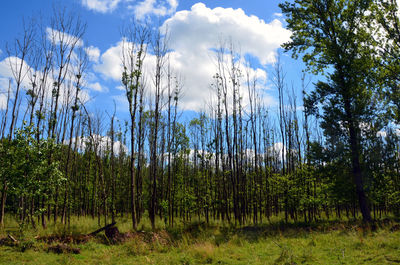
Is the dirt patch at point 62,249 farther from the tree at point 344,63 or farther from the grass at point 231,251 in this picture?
the tree at point 344,63

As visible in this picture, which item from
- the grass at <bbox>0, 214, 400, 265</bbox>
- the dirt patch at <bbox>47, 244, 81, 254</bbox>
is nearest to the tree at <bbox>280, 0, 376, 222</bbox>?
the grass at <bbox>0, 214, 400, 265</bbox>

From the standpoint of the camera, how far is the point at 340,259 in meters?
7.64

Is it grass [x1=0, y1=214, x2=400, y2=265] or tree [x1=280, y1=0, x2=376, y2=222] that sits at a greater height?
tree [x1=280, y1=0, x2=376, y2=222]

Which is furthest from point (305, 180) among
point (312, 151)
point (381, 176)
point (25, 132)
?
point (25, 132)

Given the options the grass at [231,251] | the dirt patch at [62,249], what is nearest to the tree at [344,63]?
the grass at [231,251]

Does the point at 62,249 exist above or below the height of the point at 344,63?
below

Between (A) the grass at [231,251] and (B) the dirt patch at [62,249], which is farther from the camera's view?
(B) the dirt patch at [62,249]

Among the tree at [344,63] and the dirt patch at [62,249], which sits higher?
the tree at [344,63]

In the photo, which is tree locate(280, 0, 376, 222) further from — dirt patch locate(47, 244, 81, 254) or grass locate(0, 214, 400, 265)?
dirt patch locate(47, 244, 81, 254)

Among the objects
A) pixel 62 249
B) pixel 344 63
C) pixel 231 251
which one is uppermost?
pixel 344 63

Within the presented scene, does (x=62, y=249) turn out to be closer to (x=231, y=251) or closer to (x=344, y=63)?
(x=231, y=251)

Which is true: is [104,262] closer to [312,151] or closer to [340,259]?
[340,259]

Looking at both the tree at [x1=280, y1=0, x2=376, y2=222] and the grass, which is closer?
the grass

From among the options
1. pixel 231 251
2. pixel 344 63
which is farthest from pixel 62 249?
pixel 344 63
